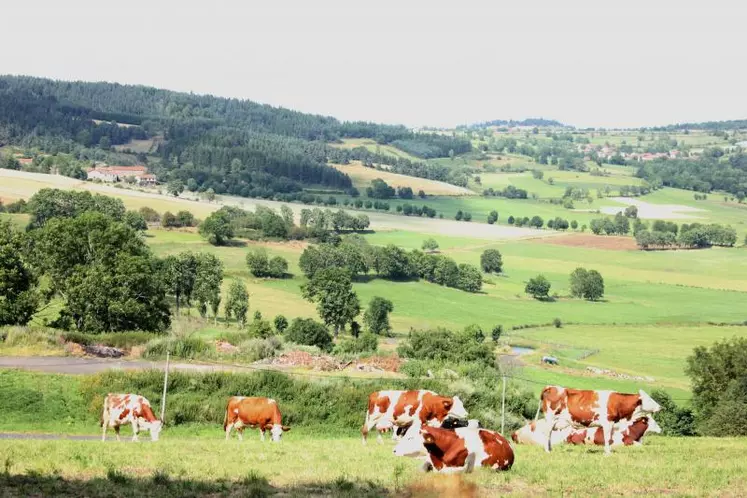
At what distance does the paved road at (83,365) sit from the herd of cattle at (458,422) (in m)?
9.49

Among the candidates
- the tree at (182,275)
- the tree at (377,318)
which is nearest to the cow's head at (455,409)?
the tree at (182,275)

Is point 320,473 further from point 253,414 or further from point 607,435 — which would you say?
point 253,414

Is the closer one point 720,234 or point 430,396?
point 430,396

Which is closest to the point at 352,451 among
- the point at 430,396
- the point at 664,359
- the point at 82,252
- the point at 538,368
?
the point at 430,396

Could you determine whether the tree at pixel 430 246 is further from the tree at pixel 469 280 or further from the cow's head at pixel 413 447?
the cow's head at pixel 413 447

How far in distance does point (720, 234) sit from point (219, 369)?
167707 mm

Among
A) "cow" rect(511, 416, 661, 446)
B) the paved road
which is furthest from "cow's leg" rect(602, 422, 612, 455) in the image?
the paved road

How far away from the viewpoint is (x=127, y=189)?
198 meters

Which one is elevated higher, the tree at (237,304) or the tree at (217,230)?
the tree at (217,230)

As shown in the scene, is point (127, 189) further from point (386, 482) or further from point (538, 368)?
point (386, 482)

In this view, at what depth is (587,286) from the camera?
125 metres

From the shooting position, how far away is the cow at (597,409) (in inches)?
858

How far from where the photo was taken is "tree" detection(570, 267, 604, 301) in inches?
4946

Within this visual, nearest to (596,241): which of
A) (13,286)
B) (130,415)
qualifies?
(13,286)
